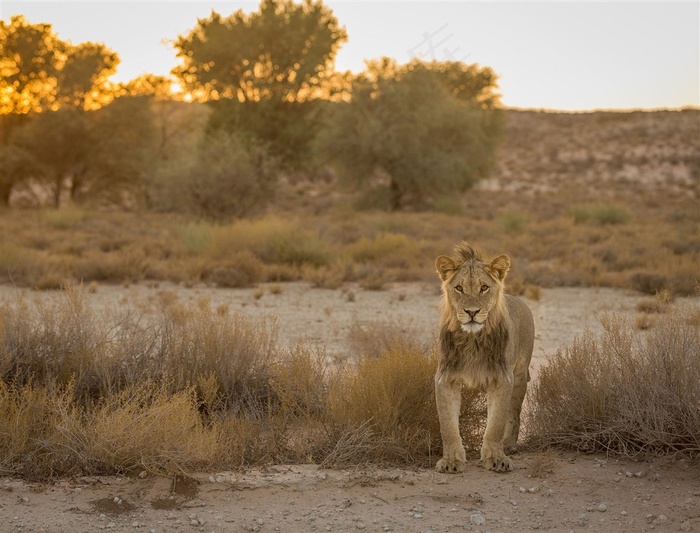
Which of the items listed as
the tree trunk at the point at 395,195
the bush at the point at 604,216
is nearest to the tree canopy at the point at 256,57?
the tree trunk at the point at 395,195

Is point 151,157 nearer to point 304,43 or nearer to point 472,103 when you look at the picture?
point 304,43

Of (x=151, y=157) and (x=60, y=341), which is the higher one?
(x=151, y=157)

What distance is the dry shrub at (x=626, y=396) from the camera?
21.3 ft

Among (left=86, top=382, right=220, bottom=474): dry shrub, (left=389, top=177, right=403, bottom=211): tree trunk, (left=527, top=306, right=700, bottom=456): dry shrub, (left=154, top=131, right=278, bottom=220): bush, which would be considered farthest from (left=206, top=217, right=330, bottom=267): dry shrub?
(left=389, top=177, right=403, bottom=211): tree trunk

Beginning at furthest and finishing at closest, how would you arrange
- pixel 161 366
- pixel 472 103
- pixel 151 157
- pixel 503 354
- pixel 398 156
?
pixel 472 103, pixel 151 157, pixel 398 156, pixel 161 366, pixel 503 354

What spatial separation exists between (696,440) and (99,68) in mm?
40768

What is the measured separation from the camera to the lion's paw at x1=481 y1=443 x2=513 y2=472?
20.5 feet

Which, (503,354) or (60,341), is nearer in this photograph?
(503,354)

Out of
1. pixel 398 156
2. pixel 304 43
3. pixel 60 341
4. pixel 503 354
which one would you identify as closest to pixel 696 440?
pixel 503 354

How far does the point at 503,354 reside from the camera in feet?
Result: 20.5

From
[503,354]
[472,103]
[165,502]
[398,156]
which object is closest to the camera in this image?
[165,502]

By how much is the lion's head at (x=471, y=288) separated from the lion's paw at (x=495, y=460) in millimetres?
899

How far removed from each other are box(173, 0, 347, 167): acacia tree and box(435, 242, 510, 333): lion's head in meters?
37.1

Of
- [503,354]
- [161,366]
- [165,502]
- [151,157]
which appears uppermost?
[151,157]
